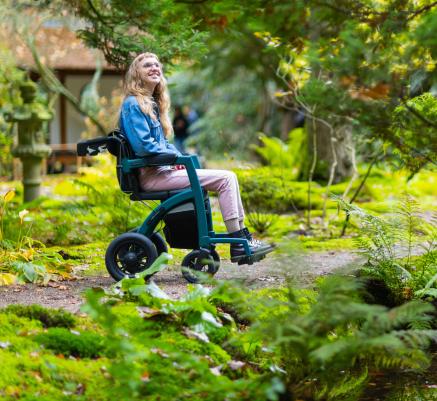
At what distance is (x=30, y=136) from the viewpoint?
11.4 meters

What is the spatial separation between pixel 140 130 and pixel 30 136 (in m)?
5.48

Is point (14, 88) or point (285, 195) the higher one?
point (14, 88)

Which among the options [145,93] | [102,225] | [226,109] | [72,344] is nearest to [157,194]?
[145,93]

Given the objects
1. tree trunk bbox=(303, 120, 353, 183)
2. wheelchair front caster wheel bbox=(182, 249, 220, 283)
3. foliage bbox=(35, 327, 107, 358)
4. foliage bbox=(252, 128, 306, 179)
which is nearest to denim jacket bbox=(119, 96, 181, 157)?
wheelchair front caster wheel bbox=(182, 249, 220, 283)

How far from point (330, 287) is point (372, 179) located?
9.45 m

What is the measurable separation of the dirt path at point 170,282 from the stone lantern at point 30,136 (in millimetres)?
4508

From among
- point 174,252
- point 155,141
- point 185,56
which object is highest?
point 185,56

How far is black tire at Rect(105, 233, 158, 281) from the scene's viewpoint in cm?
619

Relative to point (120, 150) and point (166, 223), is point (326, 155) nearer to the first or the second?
point (166, 223)

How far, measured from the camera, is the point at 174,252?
8.12 meters

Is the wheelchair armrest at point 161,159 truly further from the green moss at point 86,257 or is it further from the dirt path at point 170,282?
the green moss at point 86,257

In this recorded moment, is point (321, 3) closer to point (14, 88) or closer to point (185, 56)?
point (185, 56)

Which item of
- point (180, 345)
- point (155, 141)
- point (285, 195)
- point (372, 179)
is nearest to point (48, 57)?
point (372, 179)

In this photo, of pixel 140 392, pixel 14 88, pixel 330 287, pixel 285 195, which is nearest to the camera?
pixel 140 392
